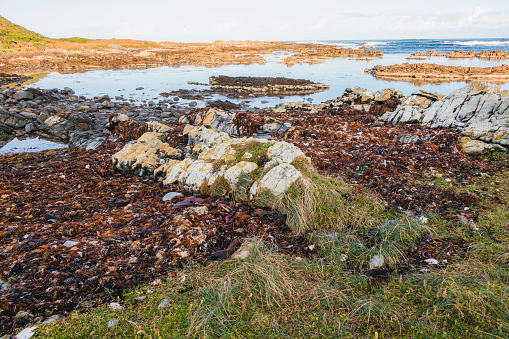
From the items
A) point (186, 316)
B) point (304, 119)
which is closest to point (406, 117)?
point (304, 119)

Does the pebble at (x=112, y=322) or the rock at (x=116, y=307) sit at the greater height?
the pebble at (x=112, y=322)

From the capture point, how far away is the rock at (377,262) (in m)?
3.51

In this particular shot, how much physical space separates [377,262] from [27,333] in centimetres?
412

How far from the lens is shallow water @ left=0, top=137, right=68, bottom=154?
10605mm

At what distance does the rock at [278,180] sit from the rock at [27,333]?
3573 millimetres

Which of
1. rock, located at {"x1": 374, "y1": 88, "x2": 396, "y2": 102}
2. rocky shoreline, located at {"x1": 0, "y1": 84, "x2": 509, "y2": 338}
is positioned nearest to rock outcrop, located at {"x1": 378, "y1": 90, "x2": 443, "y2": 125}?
rocky shoreline, located at {"x1": 0, "y1": 84, "x2": 509, "y2": 338}

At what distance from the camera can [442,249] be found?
12.3 feet

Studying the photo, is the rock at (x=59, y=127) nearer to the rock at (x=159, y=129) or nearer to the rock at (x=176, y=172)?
the rock at (x=159, y=129)

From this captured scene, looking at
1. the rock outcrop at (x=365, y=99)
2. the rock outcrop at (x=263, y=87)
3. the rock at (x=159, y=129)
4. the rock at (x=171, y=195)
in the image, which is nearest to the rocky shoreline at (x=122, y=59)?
the rock outcrop at (x=263, y=87)

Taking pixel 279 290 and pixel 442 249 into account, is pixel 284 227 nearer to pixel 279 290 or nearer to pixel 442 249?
pixel 279 290

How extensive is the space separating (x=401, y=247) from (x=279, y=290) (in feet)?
7.08

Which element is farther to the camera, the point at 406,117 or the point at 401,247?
the point at 406,117

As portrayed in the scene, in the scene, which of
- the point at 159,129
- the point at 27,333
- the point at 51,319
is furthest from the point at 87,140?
the point at 27,333

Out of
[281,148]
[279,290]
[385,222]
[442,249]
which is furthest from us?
[281,148]
